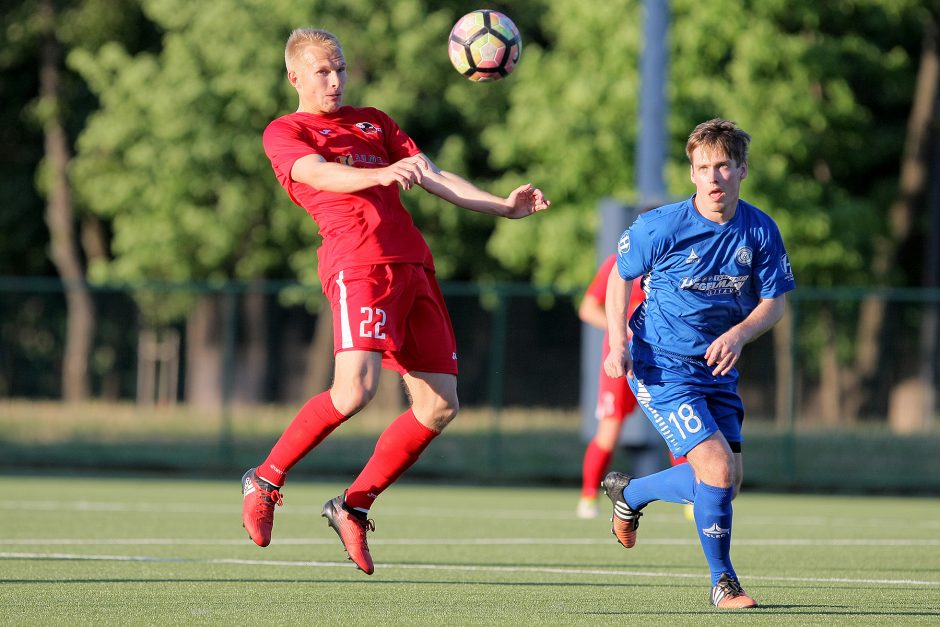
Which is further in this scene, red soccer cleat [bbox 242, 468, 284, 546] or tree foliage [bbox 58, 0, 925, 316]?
tree foliage [bbox 58, 0, 925, 316]

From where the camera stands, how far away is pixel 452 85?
29.0 meters

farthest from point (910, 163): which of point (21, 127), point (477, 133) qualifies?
point (21, 127)

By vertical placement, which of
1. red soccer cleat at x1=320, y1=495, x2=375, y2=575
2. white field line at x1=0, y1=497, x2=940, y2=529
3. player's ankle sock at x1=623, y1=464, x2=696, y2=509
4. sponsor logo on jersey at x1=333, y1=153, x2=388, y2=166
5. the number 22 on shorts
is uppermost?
sponsor logo on jersey at x1=333, y1=153, x2=388, y2=166

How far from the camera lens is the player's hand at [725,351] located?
642 cm

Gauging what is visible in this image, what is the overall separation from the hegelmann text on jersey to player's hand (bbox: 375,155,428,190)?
1178 millimetres

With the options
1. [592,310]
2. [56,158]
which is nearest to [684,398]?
[592,310]

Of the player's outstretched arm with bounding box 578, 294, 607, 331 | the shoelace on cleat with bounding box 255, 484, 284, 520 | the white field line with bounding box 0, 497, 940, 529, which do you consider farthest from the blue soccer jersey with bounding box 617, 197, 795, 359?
the white field line with bounding box 0, 497, 940, 529

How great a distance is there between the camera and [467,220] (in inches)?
Result: 1152

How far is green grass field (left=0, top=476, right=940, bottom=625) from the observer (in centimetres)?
613

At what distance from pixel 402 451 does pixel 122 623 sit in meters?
1.72

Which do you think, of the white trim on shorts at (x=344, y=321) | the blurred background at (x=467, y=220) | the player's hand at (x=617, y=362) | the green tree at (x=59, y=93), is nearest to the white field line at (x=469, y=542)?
the white trim on shorts at (x=344, y=321)

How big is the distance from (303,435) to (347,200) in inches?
39.9

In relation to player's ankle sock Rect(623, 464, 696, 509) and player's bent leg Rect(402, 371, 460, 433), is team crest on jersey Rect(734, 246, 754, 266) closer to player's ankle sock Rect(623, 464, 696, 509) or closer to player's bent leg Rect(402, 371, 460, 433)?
player's ankle sock Rect(623, 464, 696, 509)

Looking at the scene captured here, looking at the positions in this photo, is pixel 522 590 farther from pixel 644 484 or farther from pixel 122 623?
pixel 122 623
